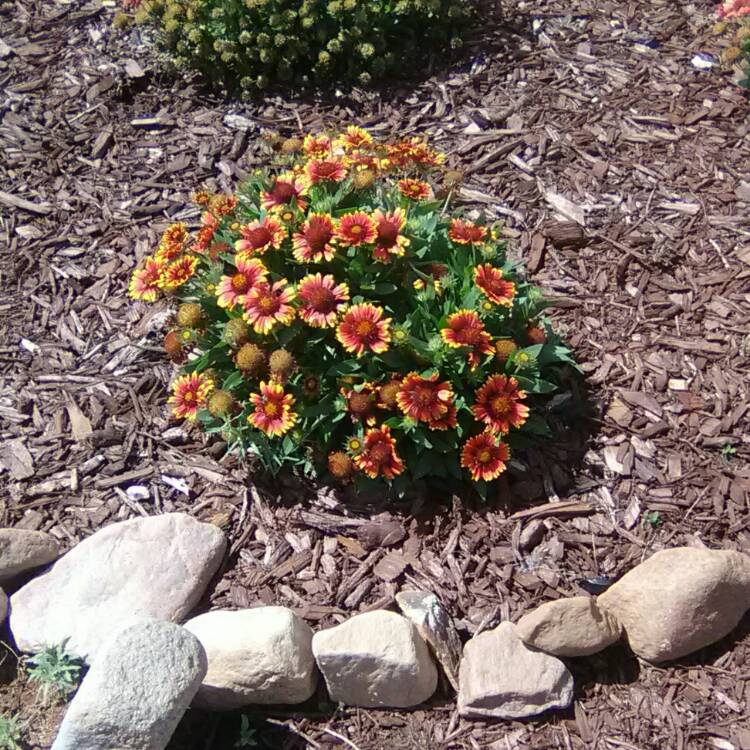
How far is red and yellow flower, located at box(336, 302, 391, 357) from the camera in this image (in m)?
2.82

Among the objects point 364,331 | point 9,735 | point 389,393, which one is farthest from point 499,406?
point 9,735

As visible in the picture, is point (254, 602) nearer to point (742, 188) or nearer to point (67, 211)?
point (67, 211)

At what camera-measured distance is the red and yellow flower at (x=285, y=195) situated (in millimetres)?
3076

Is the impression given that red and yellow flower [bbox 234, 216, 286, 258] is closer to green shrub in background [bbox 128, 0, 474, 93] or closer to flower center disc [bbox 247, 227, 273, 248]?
flower center disc [bbox 247, 227, 273, 248]

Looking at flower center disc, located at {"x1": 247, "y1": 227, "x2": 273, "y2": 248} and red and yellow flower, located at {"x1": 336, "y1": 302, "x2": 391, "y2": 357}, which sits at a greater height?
flower center disc, located at {"x1": 247, "y1": 227, "x2": 273, "y2": 248}

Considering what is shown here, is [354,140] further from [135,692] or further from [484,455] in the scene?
[135,692]

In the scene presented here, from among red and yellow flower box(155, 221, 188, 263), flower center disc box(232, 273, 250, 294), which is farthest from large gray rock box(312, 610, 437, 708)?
red and yellow flower box(155, 221, 188, 263)

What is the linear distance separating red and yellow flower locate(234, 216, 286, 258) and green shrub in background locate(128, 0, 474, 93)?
2.14 metres

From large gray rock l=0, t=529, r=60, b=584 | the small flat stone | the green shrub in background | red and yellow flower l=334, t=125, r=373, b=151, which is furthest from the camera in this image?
the green shrub in background

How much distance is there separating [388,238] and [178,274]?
2.77 ft

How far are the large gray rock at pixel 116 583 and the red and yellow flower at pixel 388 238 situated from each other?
1.23m

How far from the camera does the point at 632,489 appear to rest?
10.6 feet

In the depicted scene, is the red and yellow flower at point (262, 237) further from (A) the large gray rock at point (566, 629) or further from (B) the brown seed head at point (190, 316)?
(A) the large gray rock at point (566, 629)

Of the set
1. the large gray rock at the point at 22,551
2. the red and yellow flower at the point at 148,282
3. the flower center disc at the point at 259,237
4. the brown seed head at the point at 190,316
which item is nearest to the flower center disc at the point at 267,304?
the flower center disc at the point at 259,237
